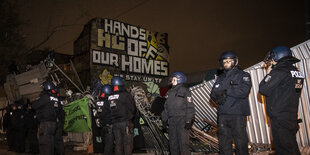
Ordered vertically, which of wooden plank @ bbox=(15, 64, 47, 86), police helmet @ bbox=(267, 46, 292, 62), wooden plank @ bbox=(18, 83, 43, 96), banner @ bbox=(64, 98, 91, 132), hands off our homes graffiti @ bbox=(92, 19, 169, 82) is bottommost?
banner @ bbox=(64, 98, 91, 132)

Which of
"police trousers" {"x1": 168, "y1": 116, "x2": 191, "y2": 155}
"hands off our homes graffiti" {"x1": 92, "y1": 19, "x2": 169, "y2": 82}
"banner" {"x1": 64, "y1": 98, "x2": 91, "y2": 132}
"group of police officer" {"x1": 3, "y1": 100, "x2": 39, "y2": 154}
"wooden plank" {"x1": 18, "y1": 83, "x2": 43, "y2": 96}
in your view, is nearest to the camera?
"police trousers" {"x1": 168, "y1": 116, "x2": 191, "y2": 155}

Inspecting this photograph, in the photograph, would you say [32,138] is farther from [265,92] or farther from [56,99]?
[265,92]

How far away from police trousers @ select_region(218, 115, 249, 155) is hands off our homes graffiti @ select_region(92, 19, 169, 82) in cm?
2263

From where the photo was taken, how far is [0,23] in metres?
24.9

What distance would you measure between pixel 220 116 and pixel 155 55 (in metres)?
27.2

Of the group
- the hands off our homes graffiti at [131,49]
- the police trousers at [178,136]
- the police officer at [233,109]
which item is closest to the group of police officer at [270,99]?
the police officer at [233,109]

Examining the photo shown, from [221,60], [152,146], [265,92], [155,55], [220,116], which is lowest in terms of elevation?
[152,146]

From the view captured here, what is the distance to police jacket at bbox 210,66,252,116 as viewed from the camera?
203 inches

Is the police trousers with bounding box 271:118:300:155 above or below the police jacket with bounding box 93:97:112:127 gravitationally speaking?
below

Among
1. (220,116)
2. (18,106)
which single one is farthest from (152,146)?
(18,106)

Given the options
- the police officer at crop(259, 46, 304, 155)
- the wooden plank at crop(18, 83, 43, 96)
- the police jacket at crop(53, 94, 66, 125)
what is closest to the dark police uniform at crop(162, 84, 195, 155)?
the police officer at crop(259, 46, 304, 155)

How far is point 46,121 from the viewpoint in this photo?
8.36 metres

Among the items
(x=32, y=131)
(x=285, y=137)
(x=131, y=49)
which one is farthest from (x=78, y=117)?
(x=131, y=49)

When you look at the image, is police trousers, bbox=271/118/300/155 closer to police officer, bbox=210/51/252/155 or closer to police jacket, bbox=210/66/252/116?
police officer, bbox=210/51/252/155
